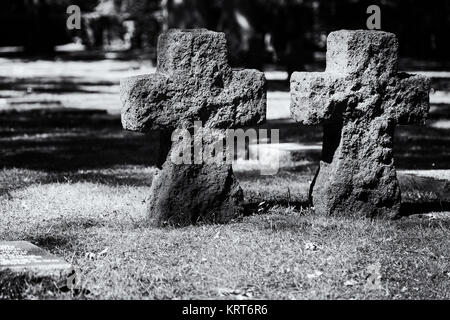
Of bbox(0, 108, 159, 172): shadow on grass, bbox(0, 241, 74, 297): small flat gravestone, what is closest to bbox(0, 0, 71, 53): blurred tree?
bbox(0, 108, 159, 172): shadow on grass

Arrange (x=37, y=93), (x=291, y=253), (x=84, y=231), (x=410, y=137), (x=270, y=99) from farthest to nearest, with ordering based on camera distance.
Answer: (x=37, y=93) → (x=270, y=99) → (x=410, y=137) → (x=84, y=231) → (x=291, y=253)

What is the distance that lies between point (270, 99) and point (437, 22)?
1760 centimetres

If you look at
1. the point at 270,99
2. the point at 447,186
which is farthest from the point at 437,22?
the point at 447,186

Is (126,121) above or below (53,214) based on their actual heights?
above

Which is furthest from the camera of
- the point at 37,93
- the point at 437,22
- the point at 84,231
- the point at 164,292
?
the point at 437,22

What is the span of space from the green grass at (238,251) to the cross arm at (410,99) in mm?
941

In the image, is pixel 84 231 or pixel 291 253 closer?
pixel 291 253

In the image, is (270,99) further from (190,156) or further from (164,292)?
(164,292)

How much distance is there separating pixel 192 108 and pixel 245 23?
18829mm

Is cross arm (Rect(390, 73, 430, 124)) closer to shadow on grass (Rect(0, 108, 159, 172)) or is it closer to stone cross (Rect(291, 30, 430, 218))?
stone cross (Rect(291, 30, 430, 218))

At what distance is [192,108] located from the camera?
7.14 metres

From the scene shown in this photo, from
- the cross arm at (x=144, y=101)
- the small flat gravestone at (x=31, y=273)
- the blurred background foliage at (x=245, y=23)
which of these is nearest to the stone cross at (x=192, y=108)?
the cross arm at (x=144, y=101)

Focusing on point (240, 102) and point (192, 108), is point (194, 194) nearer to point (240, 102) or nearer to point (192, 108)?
point (192, 108)

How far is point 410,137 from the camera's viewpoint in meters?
13.3
